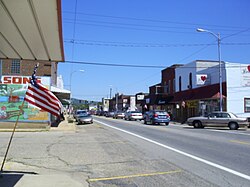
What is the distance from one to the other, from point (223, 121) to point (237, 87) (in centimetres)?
1048

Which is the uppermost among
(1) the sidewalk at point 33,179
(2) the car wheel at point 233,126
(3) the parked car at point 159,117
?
(3) the parked car at point 159,117

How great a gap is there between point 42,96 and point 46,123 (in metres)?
16.8

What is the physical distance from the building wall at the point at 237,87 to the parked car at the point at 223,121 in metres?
8.69

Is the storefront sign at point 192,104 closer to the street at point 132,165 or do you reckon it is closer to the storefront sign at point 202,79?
the storefront sign at point 202,79

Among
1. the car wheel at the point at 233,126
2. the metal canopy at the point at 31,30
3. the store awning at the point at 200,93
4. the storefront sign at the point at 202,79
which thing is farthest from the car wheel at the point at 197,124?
the metal canopy at the point at 31,30

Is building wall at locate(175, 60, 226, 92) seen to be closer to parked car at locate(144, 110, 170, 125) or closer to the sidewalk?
parked car at locate(144, 110, 170, 125)

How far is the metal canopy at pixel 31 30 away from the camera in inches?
233

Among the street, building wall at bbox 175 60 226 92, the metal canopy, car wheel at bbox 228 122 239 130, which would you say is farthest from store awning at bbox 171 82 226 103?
the metal canopy

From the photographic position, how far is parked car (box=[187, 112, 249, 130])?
2617cm

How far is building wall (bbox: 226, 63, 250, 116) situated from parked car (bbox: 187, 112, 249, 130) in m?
8.69

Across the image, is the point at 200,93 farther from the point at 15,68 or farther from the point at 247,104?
the point at 15,68

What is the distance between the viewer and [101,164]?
995 cm

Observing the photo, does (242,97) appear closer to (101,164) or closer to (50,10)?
(101,164)

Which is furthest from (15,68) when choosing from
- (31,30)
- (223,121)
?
(31,30)
